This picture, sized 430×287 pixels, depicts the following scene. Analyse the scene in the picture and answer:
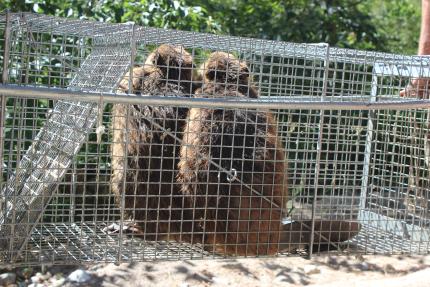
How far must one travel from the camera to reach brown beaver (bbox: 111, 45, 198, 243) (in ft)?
11.8

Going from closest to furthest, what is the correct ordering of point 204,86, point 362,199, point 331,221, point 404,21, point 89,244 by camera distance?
point 89,244
point 204,86
point 331,221
point 362,199
point 404,21

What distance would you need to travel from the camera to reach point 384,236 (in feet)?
13.9

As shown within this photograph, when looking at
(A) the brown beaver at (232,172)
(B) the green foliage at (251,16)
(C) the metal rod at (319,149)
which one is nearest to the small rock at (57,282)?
(A) the brown beaver at (232,172)

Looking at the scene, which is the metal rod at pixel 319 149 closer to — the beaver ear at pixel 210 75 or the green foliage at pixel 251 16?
the beaver ear at pixel 210 75

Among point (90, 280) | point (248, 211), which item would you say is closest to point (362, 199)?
point (248, 211)

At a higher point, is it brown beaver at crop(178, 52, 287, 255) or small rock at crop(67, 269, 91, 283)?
brown beaver at crop(178, 52, 287, 255)

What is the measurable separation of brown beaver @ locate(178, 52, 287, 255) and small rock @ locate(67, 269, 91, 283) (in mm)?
1541

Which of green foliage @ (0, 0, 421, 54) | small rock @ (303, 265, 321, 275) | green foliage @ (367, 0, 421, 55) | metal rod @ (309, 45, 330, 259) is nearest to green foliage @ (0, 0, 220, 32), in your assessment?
green foliage @ (0, 0, 421, 54)

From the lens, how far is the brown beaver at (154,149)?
3596mm

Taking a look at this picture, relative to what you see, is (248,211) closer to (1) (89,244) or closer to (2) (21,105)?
(1) (89,244)

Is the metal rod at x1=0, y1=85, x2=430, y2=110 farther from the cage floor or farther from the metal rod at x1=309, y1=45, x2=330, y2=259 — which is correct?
the cage floor

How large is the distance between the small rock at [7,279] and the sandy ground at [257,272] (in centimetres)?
59

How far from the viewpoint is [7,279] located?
5.03m

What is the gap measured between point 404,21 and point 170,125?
845 centimetres
